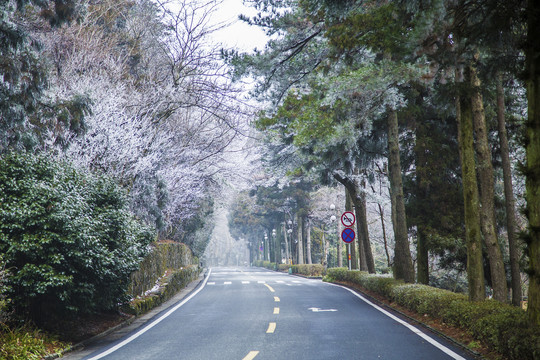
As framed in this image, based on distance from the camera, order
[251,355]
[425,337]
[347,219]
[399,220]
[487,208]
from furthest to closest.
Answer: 1. [347,219]
2. [399,220]
3. [487,208]
4. [425,337]
5. [251,355]

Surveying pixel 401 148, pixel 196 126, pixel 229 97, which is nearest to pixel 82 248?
pixel 229 97

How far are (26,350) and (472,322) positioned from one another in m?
7.63

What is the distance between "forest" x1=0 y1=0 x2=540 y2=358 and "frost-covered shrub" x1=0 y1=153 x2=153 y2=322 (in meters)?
0.04

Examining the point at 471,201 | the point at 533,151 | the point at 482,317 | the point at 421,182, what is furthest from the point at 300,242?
the point at 533,151

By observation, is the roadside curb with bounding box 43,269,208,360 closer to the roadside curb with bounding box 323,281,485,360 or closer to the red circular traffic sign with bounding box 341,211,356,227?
the roadside curb with bounding box 323,281,485,360

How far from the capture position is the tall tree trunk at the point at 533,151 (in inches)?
273

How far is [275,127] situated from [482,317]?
49.9 ft

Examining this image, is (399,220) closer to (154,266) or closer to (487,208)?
(487,208)

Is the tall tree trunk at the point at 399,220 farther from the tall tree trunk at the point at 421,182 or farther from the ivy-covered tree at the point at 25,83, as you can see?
the ivy-covered tree at the point at 25,83

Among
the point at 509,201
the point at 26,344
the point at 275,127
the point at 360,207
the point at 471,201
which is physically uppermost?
the point at 275,127

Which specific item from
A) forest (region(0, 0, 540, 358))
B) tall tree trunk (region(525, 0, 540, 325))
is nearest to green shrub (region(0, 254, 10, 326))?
forest (region(0, 0, 540, 358))

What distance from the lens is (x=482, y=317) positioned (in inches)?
343

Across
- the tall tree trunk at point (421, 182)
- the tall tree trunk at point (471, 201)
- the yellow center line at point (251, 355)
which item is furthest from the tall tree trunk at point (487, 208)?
the yellow center line at point (251, 355)

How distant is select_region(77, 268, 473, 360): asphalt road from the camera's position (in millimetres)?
8180
